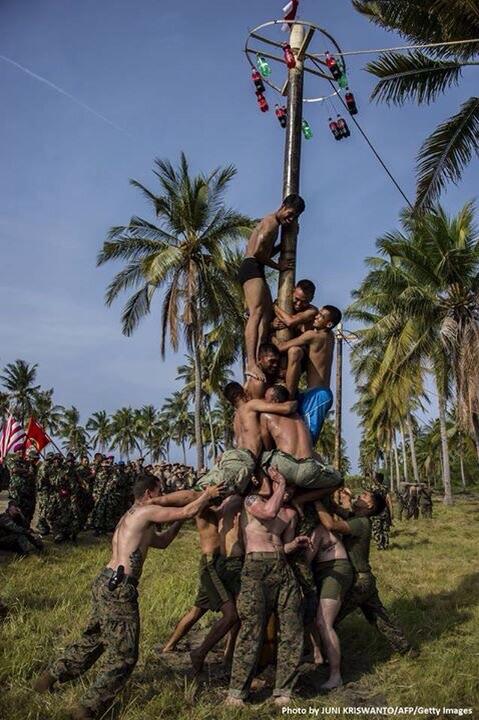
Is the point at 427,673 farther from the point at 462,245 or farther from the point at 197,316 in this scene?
the point at 462,245

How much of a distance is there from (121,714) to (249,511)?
78.7 inches

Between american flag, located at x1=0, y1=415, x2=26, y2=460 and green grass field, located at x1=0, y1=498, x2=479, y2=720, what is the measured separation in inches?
328

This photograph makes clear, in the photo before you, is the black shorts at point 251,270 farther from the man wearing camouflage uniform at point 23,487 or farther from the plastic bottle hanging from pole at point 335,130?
the man wearing camouflage uniform at point 23,487

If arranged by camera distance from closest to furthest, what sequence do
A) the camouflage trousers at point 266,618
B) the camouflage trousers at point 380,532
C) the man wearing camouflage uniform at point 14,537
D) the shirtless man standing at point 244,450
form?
Result: 1. the camouflage trousers at point 266,618
2. the shirtless man standing at point 244,450
3. the man wearing camouflage uniform at point 14,537
4. the camouflage trousers at point 380,532

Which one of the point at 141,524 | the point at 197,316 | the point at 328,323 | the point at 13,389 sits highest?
the point at 13,389

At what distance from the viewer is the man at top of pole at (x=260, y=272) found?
677 centimetres

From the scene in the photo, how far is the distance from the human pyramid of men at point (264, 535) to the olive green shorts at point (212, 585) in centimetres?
1

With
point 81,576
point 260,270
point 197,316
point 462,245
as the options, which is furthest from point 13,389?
point 260,270

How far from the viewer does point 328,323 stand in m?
6.86

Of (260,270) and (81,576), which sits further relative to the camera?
(81,576)

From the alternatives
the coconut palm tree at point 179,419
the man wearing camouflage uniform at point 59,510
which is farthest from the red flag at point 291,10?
the coconut palm tree at point 179,419

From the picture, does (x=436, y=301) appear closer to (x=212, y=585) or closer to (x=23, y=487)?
(x=23, y=487)

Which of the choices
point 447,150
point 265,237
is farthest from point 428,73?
point 265,237

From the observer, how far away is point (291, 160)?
7270 millimetres
